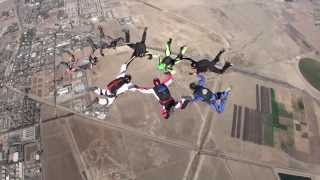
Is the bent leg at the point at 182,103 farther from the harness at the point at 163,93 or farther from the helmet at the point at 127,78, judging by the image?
the helmet at the point at 127,78

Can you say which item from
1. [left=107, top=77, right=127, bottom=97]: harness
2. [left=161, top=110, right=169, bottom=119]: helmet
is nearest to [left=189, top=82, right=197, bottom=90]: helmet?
[left=161, top=110, right=169, bottom=119]: helmet

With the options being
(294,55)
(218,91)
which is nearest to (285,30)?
(294,55)

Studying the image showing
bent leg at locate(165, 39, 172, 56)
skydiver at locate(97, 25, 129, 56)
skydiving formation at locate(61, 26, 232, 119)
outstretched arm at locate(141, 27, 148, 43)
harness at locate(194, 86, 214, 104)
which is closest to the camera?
skydiving formation at locate(61, 26, 232, 119)

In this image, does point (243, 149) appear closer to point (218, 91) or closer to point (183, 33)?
point (218, 91)

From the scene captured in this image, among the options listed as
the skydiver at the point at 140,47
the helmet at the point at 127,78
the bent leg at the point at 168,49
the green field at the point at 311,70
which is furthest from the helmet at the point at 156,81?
the green field at the point at 311,70

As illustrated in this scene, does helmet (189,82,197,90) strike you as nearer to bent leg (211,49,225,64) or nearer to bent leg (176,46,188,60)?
bent leg (176,46,188,60)

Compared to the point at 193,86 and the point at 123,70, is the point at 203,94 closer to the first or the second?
the point at 193,86

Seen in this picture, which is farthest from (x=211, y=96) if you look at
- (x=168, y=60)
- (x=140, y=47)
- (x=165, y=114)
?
(x=140, y=47)
